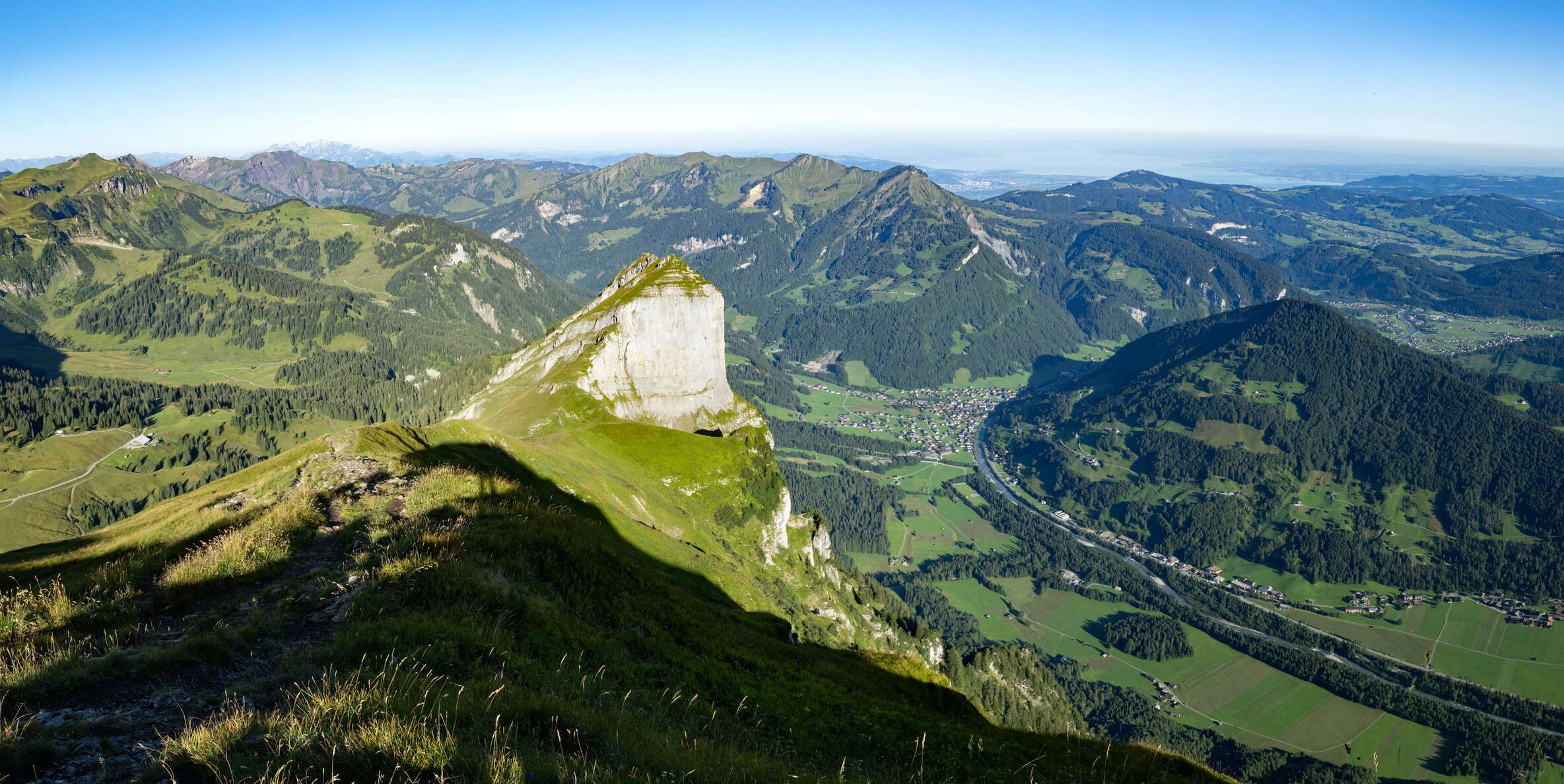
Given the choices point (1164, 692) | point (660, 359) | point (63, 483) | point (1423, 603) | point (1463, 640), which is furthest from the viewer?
point (1423, 603)

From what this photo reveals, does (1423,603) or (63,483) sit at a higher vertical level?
(63,483)

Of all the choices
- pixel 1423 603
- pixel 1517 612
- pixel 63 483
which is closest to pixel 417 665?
pixel 63 483

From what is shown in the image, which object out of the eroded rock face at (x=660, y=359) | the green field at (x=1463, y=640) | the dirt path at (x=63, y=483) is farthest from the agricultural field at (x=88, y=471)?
the green field at (x=1463, y=640)

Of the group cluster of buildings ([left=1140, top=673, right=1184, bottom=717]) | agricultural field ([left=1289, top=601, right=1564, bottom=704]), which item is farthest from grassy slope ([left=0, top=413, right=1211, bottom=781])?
agricultural field ([left=1289, top=601, right=1564, bottom=704])

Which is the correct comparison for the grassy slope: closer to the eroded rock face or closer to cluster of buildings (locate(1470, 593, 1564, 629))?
the eroded rock face

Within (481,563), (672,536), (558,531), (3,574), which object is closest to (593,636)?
(481,563)

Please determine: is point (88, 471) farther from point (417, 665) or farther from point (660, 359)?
point (417, 665)
